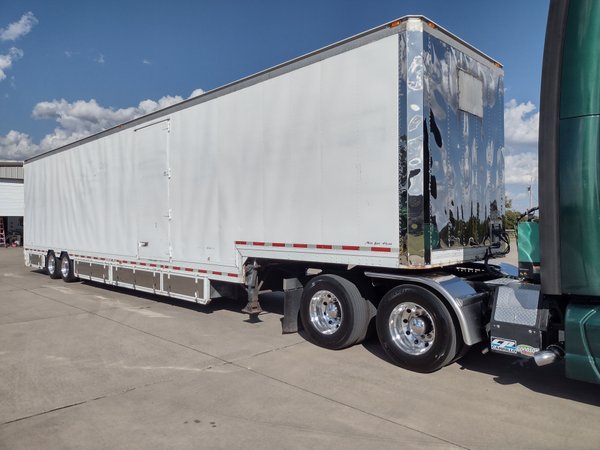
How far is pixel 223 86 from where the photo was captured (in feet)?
26.1

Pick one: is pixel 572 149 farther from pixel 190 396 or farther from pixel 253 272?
pixel 253 272

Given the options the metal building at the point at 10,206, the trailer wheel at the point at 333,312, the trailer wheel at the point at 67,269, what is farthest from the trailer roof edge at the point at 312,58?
the metal building at the point at 10,206

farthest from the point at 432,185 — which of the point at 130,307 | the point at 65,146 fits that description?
the point at 65,146

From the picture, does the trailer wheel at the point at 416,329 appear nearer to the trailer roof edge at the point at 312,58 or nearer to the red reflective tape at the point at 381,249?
the red reflective tape at the point at 381,249

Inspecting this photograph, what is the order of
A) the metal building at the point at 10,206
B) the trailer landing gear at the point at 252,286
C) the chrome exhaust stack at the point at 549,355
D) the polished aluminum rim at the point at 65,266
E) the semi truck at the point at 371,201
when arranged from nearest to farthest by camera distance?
the chrome exhaust stack at the point at 549,355, the semi truck at the point at 371,201, the trailer landing gear at the point at 252,286, the polished aluminum rim at the point at 65,266, the metal building at the point at 10,206

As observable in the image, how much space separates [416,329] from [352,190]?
1841 millimetres

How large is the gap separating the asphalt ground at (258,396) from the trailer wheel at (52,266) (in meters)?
7.07

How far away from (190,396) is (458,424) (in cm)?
255

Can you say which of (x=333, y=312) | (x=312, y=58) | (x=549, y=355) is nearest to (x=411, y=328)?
(x=333, y=312)

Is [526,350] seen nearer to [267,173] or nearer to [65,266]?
[267,173]

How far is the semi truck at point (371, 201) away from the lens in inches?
202

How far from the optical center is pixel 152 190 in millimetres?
9703

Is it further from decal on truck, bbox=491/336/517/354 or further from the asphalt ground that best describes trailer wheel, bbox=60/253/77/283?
decal on truck, bbox=491/336/517/354

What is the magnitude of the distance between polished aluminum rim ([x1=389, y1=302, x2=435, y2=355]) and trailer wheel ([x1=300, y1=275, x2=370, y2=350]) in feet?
1.83
